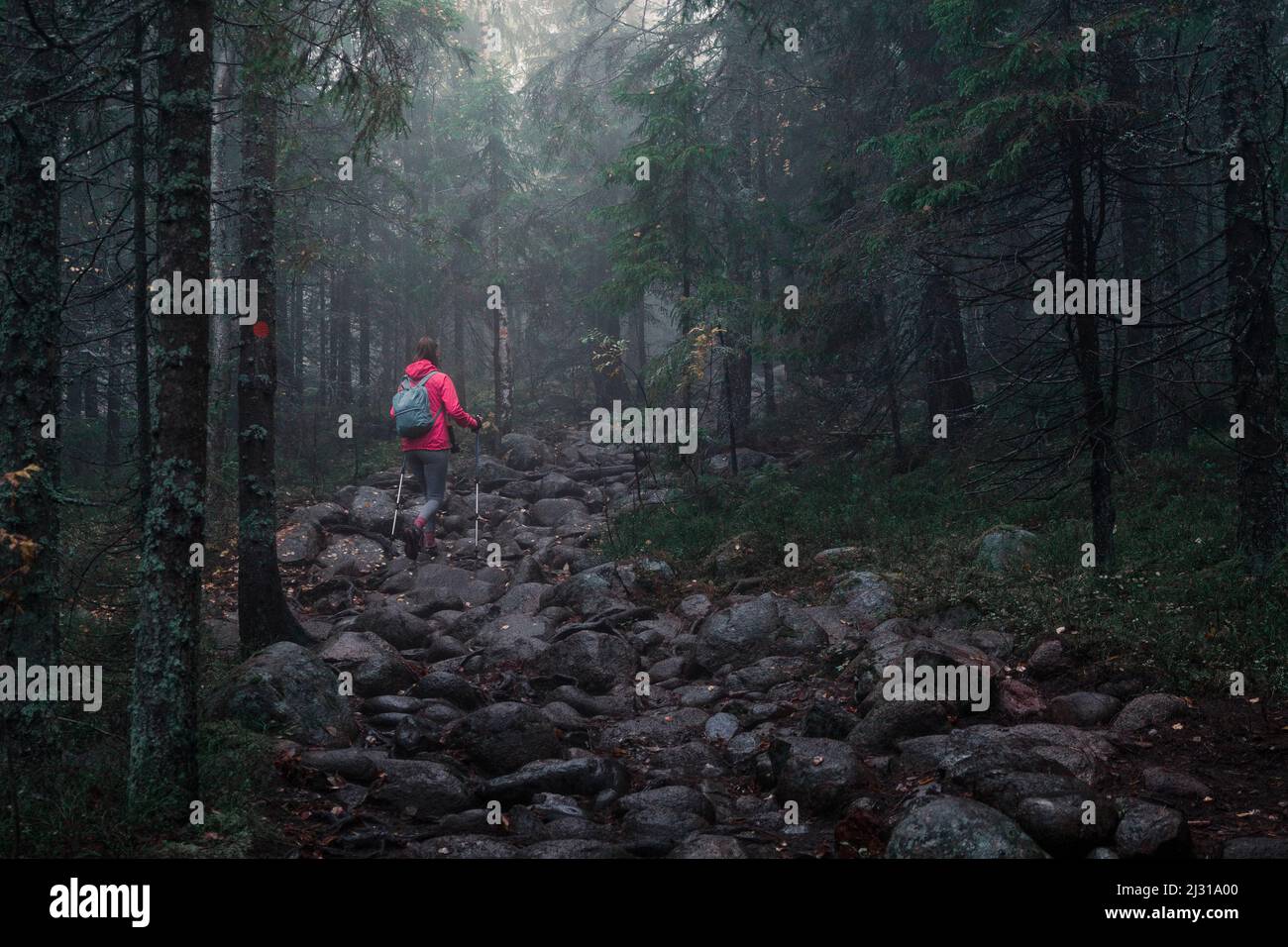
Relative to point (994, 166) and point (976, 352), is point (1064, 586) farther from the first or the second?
point (976, 352)

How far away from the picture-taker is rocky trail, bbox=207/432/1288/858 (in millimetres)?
5582

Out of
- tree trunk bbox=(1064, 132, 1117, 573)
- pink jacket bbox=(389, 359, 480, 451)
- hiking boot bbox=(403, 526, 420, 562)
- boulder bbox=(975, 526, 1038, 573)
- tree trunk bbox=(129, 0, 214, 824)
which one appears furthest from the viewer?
hiking boot bbox=(403, 526, 420, 562)

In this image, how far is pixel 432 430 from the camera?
12578 millimetres

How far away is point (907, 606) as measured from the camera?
33.4 ft

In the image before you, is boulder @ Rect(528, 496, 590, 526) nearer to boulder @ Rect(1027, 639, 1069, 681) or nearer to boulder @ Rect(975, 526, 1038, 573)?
boulder @ Rect(975, 526, 1038, 573)

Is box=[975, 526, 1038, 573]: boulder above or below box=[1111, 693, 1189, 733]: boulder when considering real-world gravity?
above

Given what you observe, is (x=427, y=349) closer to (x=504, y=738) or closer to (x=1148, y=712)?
(x=504, y=738)

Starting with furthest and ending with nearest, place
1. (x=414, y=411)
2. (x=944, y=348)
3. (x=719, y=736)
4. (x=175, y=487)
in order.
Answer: (x=944, y=348) < (x=414, y=411) < (x=719, y=736) < (x=175, y=487)

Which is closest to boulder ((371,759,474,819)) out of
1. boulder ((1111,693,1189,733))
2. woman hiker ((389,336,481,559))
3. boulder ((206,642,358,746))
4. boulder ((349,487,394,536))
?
boulder ((206,642,358,746))

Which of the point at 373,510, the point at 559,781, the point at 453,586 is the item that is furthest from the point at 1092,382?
the point at 373,510

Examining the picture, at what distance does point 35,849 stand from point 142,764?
28.5 inches

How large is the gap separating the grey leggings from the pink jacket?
0.09m

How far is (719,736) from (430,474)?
6.20m
